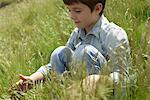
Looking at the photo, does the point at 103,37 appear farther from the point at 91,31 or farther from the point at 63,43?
the point at 63,43

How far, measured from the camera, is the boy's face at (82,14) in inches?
107

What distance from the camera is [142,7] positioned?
161 inches

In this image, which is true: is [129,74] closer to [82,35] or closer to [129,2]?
[82,35]

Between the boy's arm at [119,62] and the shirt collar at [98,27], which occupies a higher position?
the shirt collar at [98,27]

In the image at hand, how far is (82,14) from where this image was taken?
2.73 meters

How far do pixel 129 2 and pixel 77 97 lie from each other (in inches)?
101

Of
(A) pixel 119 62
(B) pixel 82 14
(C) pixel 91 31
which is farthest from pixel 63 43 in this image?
(A) pixel 119 62

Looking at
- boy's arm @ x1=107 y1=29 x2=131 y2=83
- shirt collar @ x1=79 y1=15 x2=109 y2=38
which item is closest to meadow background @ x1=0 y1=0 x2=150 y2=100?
boy's arm @ x1=107 y1=29 x2=131 y2=83

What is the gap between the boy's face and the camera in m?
2.71

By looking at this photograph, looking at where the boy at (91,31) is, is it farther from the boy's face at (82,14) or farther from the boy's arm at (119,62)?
the boy's arm at (119,62)

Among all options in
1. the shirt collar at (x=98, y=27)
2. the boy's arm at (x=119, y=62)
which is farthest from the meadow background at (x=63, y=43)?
the shirt collar at (x=98, y=27)

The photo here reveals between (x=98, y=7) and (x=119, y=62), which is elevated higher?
(x=98, y=7)

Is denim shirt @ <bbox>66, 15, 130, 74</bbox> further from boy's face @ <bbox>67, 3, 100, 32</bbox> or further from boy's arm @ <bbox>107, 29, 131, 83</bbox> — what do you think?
boy's arm @ <bbox>107, 29, 131, 83</bbox>

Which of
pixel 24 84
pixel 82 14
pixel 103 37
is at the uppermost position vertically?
pixel 82 14
